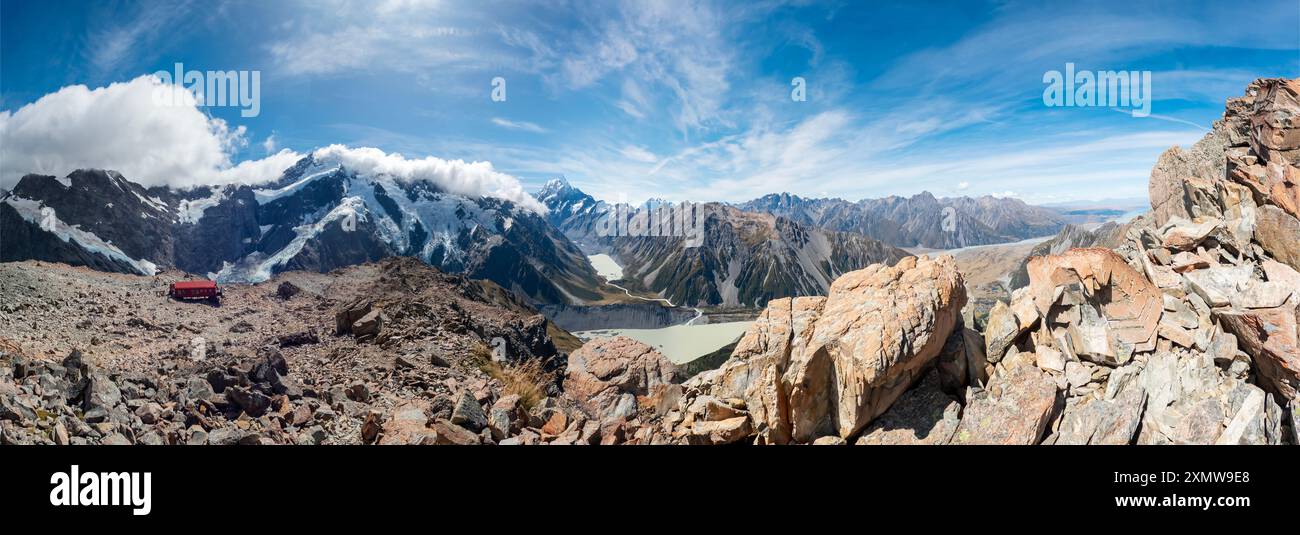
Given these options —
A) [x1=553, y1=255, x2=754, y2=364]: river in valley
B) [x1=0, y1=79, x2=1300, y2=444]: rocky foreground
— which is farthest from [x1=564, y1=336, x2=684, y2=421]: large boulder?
[x1=553, y1=255, x2=754, y2=364]: river in valley

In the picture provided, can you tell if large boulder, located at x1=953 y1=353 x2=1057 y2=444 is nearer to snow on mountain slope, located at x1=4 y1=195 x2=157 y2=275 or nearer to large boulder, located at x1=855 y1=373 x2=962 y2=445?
large boulder, located at x1=855 y1=373 x2=962 y2=445

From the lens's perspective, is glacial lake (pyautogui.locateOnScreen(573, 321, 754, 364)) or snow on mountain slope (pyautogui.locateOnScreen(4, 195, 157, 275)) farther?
snow on mountain slope (pyautogui.locateOnScreen(4, 195, 157, 275))

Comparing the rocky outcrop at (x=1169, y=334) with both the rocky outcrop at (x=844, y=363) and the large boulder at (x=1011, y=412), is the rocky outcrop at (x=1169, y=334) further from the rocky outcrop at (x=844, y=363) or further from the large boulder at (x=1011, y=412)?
the rocky outcrop at (x=844, y=363)

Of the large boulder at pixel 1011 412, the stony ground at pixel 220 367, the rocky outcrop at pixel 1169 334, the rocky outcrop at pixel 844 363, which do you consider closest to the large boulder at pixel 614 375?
the stony ground at pixel 220 367

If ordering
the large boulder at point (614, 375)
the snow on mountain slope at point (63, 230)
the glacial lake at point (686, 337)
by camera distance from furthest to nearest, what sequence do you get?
1. the snow on mountain slope at point (63, 230)
2. the glacial lake at point (686, 337)
3. the large boulder at point (614, 375)
